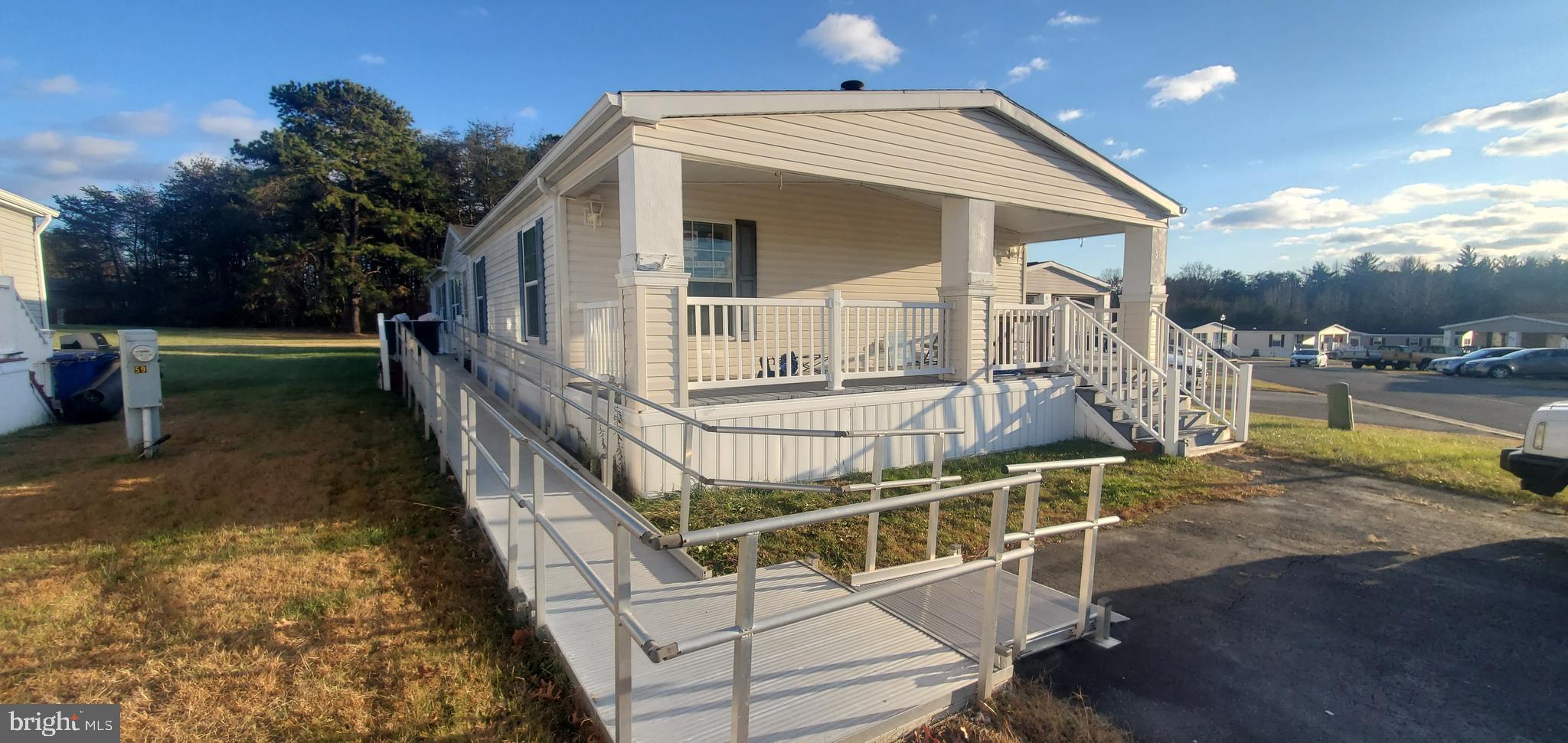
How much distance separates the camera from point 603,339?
21.5 feet

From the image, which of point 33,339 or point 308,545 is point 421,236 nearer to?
point 33,339

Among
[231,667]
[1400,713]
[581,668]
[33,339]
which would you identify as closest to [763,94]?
[581,668]

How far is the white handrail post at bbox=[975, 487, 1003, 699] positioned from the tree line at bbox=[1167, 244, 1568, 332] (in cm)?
6607

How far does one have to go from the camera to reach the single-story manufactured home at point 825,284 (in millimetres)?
5684

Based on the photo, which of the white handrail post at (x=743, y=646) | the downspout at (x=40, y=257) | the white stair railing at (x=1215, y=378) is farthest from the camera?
the downspout at (x=40, y=257)

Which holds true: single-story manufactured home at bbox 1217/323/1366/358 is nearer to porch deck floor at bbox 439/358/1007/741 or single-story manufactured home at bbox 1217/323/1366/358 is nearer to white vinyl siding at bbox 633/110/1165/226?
white vinyl siding at bbox 633/110/1165/226

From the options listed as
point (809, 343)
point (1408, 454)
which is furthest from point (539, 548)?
point (1408, 454)

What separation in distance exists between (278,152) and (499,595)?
38466 mm

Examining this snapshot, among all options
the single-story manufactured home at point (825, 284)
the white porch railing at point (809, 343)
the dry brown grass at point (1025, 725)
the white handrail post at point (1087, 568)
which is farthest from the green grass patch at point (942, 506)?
the dry brown grass at point (1025, 725)

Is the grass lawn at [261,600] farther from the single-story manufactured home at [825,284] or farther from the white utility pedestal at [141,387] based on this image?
the single-story manufactured home at [825,284]

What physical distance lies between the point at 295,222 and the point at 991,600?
138 ft

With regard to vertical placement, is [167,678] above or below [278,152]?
below

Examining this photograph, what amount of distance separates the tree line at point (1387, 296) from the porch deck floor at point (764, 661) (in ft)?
216

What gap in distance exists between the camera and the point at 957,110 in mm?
7637
